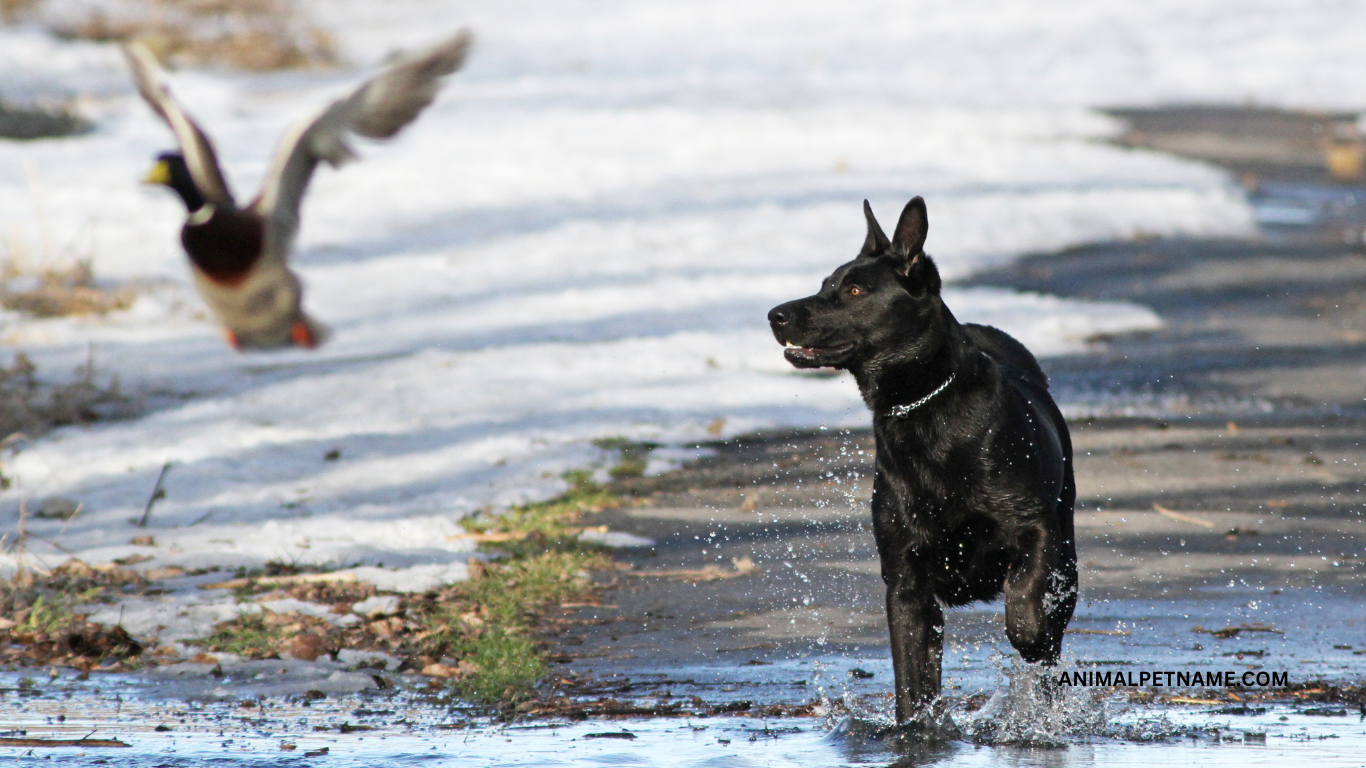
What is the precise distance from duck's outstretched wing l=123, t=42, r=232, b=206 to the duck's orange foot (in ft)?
2.36

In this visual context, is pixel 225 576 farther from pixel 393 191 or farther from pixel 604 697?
pixel 393 191

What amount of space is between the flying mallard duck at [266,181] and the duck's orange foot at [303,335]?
0.24 ft

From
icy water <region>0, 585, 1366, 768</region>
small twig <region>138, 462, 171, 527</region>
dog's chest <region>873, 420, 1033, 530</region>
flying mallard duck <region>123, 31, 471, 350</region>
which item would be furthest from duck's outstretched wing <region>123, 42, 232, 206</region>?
dog's chest <region>873, 420, 1033, 530</region>

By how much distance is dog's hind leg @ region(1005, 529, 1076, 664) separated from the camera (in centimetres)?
457

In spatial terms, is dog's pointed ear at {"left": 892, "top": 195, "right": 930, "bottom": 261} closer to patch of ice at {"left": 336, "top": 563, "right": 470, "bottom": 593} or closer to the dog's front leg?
the dog's front leg

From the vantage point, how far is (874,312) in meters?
4.60

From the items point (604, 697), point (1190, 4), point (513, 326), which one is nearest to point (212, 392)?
point (513, 326)

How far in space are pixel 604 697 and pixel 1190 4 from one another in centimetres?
3026

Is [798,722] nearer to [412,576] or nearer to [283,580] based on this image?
[412,576]

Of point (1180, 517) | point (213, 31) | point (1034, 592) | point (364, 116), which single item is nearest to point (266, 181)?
point (364, 116)

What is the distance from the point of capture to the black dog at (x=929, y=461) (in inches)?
178

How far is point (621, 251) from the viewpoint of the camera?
49.0 ft

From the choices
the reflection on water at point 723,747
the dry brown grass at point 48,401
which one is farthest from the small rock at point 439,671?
the dry brown grass at point 48,401

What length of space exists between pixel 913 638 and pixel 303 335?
443 cm
